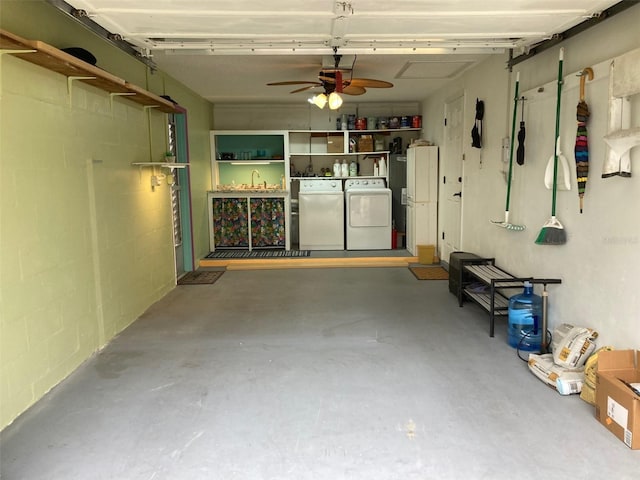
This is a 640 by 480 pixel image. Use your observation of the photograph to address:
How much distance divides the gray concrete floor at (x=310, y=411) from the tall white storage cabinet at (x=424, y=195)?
2866mm

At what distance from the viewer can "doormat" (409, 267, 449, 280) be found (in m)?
5.80

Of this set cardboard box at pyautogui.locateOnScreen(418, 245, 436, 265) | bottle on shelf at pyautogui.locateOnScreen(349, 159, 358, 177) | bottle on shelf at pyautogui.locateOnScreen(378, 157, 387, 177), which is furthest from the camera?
bottle on shelf at pyautogui.locateOnScreen(349, 159, 358, 177)

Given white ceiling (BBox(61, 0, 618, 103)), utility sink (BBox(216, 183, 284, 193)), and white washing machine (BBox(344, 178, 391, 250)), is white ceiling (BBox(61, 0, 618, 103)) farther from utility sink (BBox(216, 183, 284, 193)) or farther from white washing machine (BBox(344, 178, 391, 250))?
utility sink (BBox(216, 183, 284, 193))

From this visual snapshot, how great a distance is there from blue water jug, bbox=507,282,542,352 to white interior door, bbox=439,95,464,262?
230 centimetres

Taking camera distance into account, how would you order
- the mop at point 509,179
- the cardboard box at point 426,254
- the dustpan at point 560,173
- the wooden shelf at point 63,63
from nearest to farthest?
the wooden shelf at point 63,63 < the dustpan at point 560,173 < the mop at point 509,179 < the cardboard box at point 426,254

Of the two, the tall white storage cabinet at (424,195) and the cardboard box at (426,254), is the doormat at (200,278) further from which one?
the tall white storage cabinet at (424,195)

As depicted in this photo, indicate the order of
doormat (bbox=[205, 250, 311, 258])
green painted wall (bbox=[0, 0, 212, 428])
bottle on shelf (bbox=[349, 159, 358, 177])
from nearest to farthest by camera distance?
green painted wall (bbox=[0, 0, 212, 428]), doormat (bbox=[205, 250, 311, 258]), bottle on shelf (bbox=[349, 159, 358, 177])

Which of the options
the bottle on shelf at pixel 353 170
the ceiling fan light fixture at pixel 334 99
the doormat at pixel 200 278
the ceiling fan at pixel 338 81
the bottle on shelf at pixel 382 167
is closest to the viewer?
the ceiling fan at pixel 338 81

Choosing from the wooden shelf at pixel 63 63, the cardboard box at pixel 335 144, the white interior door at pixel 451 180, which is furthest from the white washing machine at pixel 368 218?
the wooden shelf at pixel 63 63

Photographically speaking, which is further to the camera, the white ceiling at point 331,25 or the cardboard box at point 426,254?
the cardboard box at point 426,254

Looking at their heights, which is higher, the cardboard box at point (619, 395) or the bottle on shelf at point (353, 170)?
the bottle on shelf at point (353, 170)

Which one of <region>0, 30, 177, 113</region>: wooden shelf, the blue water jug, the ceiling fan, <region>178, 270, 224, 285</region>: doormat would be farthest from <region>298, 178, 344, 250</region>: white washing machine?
the blue water jug

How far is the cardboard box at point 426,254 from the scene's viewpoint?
21.6 feet

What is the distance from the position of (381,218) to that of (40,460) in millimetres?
5904
